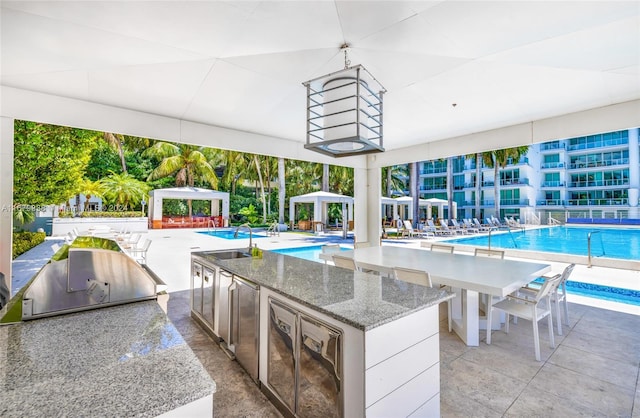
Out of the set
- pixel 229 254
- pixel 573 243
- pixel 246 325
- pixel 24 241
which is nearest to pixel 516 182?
pixel 573 243

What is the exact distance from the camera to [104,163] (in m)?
18.3

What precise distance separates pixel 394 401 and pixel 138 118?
15.3ft

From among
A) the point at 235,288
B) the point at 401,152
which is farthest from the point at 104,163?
the point at 235,288

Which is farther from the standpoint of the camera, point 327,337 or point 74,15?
point 74,15

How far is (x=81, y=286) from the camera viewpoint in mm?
1559

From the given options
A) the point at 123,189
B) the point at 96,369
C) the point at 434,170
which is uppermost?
the point at 434,170

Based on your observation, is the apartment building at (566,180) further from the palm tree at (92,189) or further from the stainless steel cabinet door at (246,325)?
the stainless steel cabinet door at (246,325)

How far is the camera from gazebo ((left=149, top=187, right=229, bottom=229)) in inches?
624

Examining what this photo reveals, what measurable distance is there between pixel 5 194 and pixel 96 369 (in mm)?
3699

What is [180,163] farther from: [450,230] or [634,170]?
[634,170]

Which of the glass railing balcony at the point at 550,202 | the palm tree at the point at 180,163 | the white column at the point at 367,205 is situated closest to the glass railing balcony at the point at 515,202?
the glass railing balcony at the point at 550,202

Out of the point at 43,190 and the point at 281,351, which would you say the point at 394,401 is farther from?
the point at 43,190

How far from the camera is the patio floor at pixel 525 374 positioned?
79.0 inches

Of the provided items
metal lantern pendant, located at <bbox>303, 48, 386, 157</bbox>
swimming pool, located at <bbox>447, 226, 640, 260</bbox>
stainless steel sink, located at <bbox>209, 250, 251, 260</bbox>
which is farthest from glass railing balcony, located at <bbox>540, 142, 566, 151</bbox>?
stainless steel sink, located at <bbox>209, 250, 251, 260</bbox>
